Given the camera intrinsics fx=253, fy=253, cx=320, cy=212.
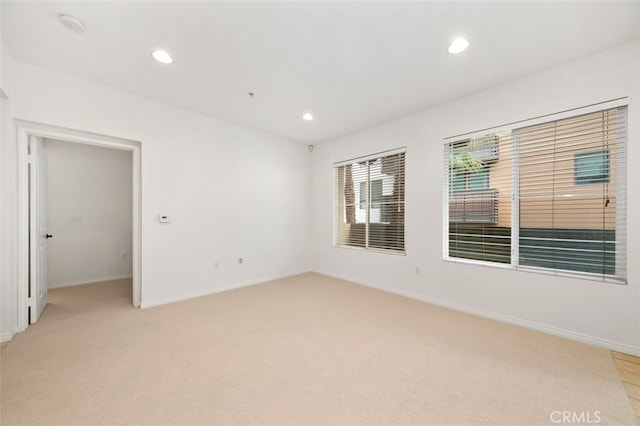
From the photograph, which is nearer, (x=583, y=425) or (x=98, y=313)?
(x=583, y=425)

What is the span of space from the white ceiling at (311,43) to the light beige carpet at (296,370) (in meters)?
2.83

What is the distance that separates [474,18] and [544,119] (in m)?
1.55

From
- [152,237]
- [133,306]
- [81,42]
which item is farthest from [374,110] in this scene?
[133,306]

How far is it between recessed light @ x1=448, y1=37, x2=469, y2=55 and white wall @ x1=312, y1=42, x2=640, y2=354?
111cm

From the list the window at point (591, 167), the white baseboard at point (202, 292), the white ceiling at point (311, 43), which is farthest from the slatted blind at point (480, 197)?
the white baseboard at point (202, 292)

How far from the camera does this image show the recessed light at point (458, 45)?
226 centimetres

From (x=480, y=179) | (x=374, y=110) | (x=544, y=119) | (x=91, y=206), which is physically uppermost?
(x=374, y=110)

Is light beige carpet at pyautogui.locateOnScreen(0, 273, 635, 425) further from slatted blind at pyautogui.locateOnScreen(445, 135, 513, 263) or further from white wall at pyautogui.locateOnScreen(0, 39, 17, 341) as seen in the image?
slatted blind at pyautogui.locateOnScreen(445, 135, 513, 263)

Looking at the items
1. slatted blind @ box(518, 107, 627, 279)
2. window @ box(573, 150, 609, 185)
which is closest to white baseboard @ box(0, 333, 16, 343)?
slatted blind @ box(518, 107, 627, 279)

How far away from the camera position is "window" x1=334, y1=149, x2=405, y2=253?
14.1 ft

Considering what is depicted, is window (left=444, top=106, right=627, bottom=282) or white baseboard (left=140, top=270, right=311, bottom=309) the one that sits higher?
window (left=444, top=106, right=627, bottom=282)

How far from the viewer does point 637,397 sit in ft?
5.85

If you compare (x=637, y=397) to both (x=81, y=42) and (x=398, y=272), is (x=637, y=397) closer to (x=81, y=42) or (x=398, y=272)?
(x=398, y=272)

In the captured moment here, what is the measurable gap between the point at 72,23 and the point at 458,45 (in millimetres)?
3295
